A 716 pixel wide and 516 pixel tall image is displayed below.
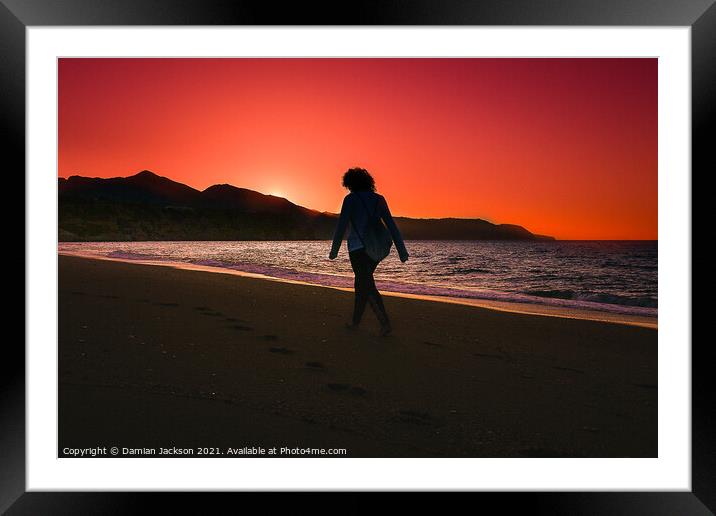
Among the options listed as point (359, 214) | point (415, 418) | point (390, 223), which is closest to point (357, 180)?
point (359, 214)

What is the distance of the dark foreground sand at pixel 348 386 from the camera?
2.36 meters

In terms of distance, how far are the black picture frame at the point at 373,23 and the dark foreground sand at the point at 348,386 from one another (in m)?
0.27

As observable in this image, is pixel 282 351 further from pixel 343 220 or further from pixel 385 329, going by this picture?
pixel 343 220

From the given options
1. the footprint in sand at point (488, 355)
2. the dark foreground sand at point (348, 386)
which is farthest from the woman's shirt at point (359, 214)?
the footprint in sand at point (488, 355)

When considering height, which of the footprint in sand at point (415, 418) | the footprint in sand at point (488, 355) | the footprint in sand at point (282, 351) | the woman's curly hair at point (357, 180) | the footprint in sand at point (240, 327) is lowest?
the footprint in sand at point (415, 418)

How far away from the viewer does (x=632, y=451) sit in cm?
242

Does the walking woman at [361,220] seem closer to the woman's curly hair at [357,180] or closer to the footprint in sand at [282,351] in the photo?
the woman's curly hair at [357,180]

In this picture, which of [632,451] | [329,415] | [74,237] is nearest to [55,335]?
[329,415]

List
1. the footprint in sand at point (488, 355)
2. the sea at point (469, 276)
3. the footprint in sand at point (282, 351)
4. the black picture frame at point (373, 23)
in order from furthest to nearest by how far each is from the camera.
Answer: the sea at point (469, 276), the footprint in sand at point (488, 355), the footprint in sand at point (282, 351), the black picture frame at point (373, 23)

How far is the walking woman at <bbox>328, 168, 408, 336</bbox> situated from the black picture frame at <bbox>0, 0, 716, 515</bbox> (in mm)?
2320

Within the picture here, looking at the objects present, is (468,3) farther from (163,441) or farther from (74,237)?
(74,237)

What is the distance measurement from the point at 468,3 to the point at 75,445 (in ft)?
10.8

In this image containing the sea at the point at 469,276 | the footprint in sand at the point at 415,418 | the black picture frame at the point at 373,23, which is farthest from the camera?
the sea at the point at 469,276

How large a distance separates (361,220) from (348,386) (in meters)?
1.93
